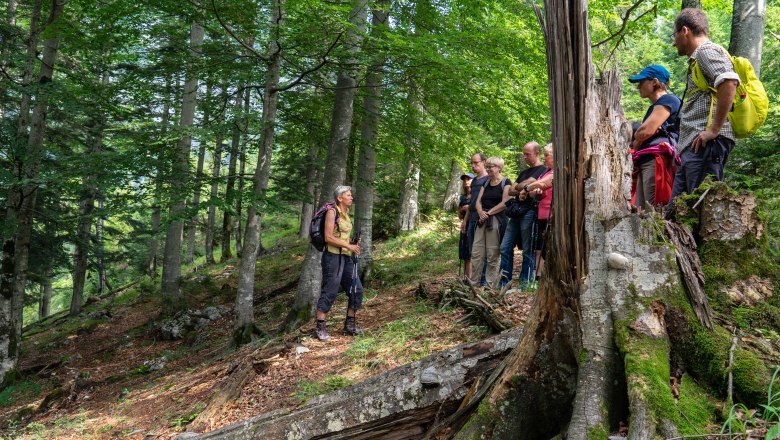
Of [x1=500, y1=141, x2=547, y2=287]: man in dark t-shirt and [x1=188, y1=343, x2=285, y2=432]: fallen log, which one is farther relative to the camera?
[x1=500, y1=141, x2=547, y2=287]: man in dark t-shirt

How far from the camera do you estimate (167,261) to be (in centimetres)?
1364

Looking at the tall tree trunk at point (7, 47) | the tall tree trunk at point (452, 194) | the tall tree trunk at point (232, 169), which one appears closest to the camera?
the tall tree trunk at point (232, 169)

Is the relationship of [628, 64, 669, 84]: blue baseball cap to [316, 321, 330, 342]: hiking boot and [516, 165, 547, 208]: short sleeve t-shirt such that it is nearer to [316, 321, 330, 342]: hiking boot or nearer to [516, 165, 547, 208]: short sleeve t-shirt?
[516, 165, 547, 208]: short sleeve t-shirt

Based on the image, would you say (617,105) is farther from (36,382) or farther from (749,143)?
(36,382)

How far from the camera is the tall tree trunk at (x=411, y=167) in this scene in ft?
33.8

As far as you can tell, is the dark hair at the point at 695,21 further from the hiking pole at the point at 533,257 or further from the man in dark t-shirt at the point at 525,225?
the hiking pole at the point at 533,257

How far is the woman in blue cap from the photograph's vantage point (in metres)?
3.90

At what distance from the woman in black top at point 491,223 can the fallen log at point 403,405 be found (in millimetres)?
3789

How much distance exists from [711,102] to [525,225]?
3390 mm

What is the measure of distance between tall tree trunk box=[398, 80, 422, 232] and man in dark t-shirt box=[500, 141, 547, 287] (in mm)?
3548

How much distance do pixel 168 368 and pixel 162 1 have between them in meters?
6.39

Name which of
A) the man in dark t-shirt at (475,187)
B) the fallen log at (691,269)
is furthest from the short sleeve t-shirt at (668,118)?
the man in dark t-shirt at (475,187)

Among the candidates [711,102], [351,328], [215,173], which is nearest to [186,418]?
[351,328]

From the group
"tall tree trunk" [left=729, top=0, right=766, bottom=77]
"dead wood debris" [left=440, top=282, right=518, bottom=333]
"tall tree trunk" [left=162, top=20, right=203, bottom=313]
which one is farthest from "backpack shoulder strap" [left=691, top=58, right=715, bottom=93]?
"tall tree trunk" [left=162, top=20, right=203, bottom=313]
